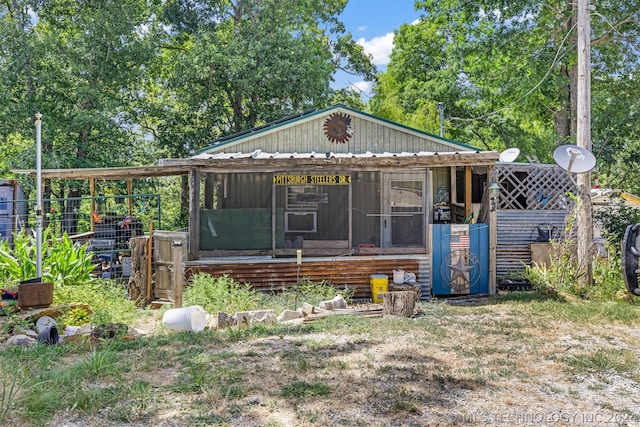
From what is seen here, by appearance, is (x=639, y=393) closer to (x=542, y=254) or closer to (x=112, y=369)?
(x=112, y=369)

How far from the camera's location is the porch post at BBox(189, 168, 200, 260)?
30.7ft

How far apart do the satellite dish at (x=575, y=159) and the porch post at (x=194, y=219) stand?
6.75 meters

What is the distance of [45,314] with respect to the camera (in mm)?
6637

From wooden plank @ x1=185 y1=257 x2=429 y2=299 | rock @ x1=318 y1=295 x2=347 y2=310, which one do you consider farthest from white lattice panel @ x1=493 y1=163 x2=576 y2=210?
rock @ x1=318 y1=295 x2=347 y2=310

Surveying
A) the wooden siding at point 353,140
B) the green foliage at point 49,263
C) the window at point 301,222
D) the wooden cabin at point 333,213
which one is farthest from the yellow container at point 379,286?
the green foliage at point 49,263

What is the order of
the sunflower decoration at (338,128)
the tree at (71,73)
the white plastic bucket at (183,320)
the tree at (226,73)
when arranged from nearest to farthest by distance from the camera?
the white plastic bucket at (183,320)
the sunflower decoration at (338,128)
the tree at (71,73)
the tree at (226,73)

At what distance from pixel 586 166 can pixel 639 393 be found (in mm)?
5266

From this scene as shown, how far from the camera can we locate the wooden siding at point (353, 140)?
11.8 m

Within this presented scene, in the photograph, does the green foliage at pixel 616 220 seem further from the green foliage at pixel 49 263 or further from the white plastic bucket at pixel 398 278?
the green foliage at pixel 49 263

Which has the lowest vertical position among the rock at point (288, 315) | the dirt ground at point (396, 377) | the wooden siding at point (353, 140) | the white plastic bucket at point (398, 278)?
the dirt ground at point (396, 377)

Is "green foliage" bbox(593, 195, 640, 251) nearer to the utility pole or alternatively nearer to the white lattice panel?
the white lattice panel

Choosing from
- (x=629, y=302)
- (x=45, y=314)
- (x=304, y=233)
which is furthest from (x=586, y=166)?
(x=45, y=314)

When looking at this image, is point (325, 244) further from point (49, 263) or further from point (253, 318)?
point (49, 263)

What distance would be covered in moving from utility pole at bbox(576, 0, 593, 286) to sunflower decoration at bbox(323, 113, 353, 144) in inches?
196
